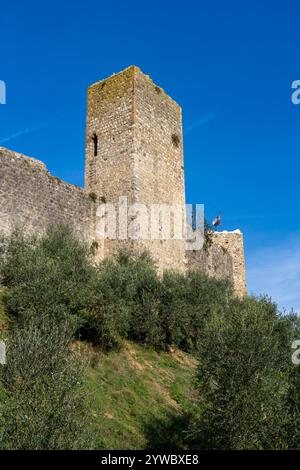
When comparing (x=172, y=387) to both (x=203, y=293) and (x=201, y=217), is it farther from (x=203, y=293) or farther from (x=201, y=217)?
(x=201, y=217)

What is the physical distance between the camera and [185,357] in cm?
1623

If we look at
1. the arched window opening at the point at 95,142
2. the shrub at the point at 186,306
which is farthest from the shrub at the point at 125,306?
the arched window opening at the point at 95,142

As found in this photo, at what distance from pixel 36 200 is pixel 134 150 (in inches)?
172

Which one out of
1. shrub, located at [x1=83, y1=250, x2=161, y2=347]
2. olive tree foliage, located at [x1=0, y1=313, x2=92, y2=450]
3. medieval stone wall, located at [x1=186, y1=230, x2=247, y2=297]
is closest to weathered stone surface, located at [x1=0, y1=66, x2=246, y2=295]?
shrub, located at [x1=83, y1=250, x2=161, y2=347]

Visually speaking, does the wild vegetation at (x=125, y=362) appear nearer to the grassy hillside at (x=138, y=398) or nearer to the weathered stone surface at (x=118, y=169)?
the grassy hillside at (x=138, y=398)

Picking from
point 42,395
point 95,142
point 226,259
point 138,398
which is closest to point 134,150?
point 95,142

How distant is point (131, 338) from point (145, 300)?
121cm

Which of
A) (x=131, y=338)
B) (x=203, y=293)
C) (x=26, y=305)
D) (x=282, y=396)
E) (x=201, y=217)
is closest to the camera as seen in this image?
(x=282, y=396)

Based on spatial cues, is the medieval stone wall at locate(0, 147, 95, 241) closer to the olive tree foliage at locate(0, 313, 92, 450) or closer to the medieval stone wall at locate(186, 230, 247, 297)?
the olive tree foliage at locate(0, 313, 92, 450)

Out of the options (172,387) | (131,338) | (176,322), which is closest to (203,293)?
(176,322)

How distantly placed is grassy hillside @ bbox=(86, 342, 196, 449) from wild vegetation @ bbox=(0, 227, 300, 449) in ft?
0.11

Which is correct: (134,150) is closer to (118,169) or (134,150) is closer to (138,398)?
(118,169)

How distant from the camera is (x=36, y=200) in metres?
17.0

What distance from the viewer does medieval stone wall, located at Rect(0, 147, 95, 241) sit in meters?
16.0
